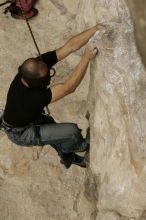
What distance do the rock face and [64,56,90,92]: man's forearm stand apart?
0.94ft

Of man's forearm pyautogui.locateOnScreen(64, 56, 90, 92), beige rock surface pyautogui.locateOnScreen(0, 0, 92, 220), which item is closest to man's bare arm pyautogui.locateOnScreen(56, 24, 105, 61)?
man's forearm pyautogui.locateOnScreen(64, 56, 90, 92)

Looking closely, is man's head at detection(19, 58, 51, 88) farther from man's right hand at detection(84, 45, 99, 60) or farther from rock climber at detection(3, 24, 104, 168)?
man's right hand at detection(84, 45, 99, 60)

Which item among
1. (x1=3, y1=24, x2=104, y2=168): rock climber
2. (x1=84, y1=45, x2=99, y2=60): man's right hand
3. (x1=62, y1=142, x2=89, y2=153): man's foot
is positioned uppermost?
(x1=84, y1=45, x2=99, y2=60): man's right hand

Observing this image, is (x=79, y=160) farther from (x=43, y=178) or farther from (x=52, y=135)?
(x=43, y=178)

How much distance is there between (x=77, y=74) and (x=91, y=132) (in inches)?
48.0

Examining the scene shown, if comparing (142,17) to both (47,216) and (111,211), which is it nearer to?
(111,211)

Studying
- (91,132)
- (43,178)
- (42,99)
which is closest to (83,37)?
(42,99)

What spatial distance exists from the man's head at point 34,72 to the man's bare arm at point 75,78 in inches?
11.1

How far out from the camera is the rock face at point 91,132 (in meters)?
→ 6.49

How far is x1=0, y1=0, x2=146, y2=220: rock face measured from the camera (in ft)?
21.3

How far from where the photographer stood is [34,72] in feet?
22.1

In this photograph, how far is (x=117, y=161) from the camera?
6.80m

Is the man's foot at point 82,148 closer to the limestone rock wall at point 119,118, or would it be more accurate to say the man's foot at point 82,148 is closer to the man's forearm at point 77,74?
the limestone rock wall at point 119,118

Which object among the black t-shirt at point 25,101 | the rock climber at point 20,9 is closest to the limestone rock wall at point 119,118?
the black t-shirt at point 25,101
